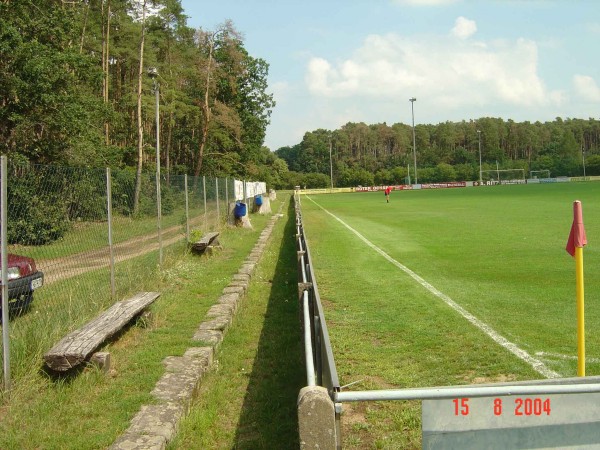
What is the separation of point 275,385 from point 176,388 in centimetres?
99

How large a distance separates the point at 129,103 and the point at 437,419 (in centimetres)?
3589

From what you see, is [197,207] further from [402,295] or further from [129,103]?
[129,103]

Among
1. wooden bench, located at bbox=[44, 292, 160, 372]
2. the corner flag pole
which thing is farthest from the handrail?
wooden bench, located at bbox=[44, 292, 160, 372]

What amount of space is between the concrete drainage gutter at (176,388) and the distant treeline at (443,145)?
122588 millimetres

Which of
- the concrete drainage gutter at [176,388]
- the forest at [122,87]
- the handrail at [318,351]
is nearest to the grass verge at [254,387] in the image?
the concrete drainage gutter at [176,388]

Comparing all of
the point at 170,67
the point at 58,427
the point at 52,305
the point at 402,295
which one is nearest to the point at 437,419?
the point at 58,427

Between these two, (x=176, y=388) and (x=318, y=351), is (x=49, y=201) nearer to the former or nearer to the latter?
(x=176, y=388)

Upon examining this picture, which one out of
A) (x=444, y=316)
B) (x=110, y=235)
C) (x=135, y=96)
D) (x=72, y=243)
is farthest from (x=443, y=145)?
(x=72, y=243)

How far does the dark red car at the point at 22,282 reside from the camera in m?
6.18

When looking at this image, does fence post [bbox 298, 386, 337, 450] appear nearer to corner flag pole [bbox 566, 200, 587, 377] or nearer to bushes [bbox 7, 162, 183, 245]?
corner flag pole [bbox 566, 200, 587, 377]

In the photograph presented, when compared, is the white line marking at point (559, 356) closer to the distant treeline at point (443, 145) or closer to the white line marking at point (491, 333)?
the white line marking at point (491, 333)

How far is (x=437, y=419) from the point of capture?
265 centimetres

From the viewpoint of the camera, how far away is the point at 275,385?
18.2 feet

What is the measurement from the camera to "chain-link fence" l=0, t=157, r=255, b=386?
5.81m
